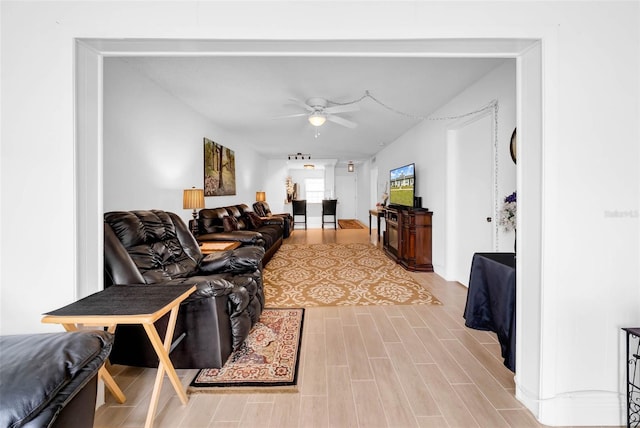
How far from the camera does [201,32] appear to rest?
58.6 inches

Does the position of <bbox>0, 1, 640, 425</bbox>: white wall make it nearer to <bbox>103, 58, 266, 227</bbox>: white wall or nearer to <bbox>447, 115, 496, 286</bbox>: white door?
<bbox>103, 58, 266, 227</bbox>: white wall

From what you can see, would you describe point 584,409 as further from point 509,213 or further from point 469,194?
point 469,194

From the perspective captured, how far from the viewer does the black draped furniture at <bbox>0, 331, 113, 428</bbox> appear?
783mm

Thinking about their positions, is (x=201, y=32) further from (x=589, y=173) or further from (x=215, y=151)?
(x=215, y=151)

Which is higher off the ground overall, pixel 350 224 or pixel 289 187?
pixel 289 187

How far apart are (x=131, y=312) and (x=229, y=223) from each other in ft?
11.8

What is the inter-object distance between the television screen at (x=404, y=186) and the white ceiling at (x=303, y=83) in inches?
33.3

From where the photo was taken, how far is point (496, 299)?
1.89m

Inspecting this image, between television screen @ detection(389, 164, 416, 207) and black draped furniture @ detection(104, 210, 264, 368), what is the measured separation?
3.29 meters

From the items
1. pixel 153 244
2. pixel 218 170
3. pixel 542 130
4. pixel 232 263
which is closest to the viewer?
pixel 542 130

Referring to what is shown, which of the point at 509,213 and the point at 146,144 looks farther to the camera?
the point at 146,144

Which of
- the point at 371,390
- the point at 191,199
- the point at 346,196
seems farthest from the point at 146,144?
the point at 346,196

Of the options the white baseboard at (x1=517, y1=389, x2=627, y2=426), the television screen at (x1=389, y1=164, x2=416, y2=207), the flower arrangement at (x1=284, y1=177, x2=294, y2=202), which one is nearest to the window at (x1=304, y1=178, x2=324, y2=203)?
the flower arrangement at (x1=284, y1=177, x2=294, y2=202)

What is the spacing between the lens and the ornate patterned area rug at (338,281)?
326 centimetres
